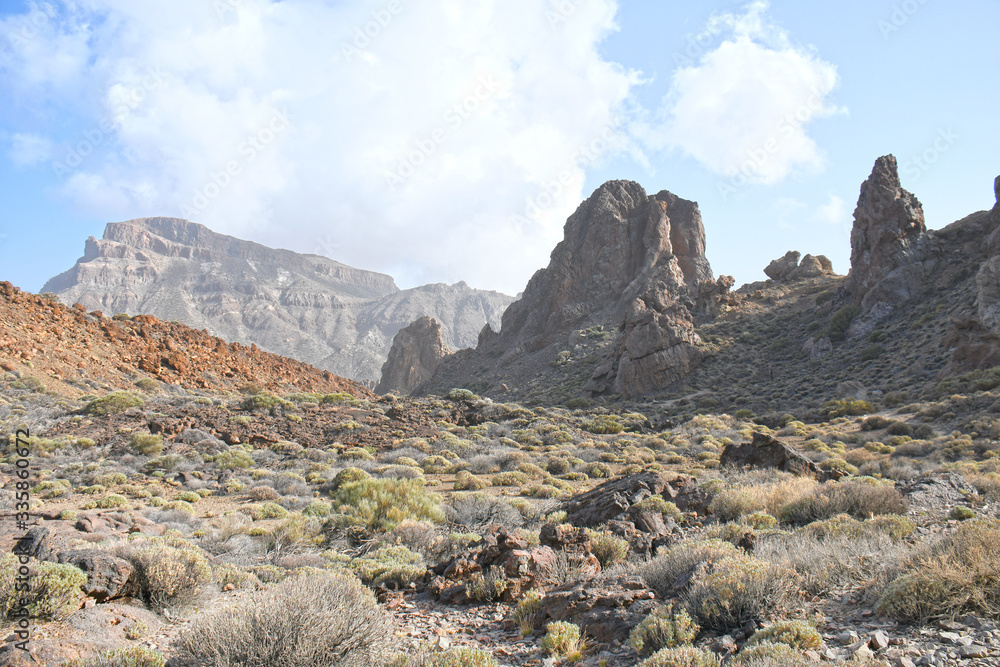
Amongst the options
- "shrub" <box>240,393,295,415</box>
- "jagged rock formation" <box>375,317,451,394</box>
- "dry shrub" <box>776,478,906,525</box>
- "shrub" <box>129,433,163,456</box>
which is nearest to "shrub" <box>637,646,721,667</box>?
"dry shrub" <box>776,478,906,525</box>

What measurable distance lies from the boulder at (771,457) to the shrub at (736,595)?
9.23 m

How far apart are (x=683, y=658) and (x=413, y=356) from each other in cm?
8354

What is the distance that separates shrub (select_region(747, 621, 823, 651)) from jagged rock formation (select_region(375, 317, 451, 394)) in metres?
79.8

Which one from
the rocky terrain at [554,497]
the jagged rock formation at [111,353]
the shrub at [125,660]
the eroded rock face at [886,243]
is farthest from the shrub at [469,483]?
the eroded rock face at [886,243]

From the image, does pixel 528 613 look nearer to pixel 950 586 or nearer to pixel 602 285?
pixel 950 586

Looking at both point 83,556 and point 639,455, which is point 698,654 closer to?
point 83,556

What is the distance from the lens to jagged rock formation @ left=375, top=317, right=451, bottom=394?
276 feet

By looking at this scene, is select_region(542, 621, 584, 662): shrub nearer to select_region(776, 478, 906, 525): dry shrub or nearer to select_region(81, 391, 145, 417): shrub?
select_region(776, 478, 906, 525): dry shrub

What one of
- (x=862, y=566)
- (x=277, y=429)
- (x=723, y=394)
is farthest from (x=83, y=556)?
(x=723, y=394)

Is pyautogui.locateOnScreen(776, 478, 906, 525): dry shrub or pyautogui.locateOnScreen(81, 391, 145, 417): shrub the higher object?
pyautogui.locateOnScreen(81, 391, 145, 417): shrub

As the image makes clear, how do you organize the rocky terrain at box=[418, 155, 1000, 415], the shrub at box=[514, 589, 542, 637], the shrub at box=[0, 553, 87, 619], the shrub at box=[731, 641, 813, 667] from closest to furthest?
the shrub at box=[731, 641, 813, 667] → the shrub at box=[0, 553, 87, 619] → the shrub at box=[514, 589, 542, 637] → the rocky terrain at box=[418, 155, 1000, 415]

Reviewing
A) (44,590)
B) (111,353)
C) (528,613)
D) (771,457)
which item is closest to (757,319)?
(771,457)

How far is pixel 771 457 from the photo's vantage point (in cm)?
1334

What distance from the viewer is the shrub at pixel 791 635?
152 inches
